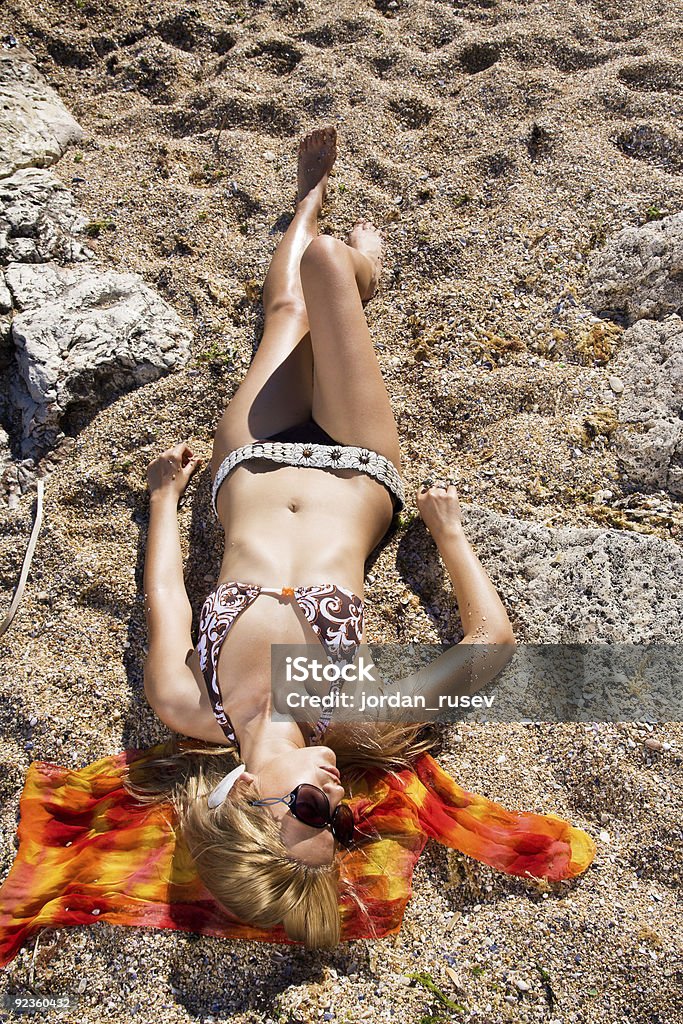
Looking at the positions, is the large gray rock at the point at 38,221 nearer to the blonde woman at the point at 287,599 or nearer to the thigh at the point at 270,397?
the blonde woman at the point at 287,599

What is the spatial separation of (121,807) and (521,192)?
3.36 metres

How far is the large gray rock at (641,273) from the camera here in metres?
3.42

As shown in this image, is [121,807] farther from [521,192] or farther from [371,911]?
[521,192]

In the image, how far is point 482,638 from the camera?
9.16ft

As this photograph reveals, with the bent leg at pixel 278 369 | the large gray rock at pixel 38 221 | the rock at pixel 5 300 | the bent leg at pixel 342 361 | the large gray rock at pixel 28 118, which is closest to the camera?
the bent leg at pixel 342 361

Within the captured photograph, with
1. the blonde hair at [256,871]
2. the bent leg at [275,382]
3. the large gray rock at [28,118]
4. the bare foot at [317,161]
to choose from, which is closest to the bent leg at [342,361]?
the bent leg at [275,382]

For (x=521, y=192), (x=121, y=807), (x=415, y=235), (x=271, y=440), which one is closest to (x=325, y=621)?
(x=271, y=440)

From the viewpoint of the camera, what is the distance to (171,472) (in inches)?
133

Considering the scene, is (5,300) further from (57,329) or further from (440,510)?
(440,510)

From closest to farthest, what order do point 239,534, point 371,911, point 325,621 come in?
point 371,911
point 325,621
point 239,534

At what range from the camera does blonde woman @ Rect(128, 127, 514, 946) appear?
230 cm

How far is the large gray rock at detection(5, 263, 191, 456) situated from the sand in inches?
5.1

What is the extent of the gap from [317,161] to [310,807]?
3270 mm

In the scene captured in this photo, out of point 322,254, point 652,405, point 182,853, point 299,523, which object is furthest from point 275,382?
point 182,853
